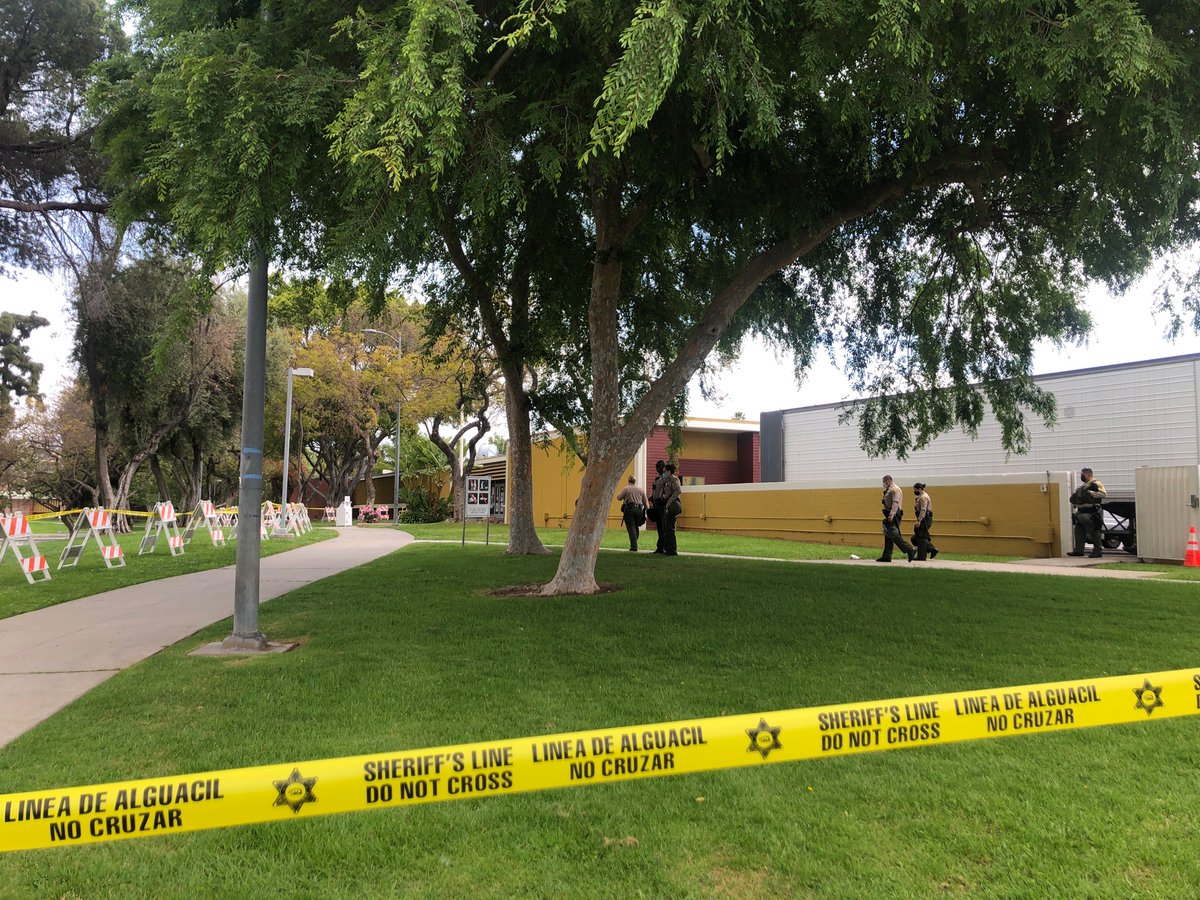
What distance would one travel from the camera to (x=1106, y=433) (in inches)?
757

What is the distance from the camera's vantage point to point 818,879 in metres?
2.99

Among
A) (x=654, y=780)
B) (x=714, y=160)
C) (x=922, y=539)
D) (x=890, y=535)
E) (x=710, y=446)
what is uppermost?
(x=714, y=160)

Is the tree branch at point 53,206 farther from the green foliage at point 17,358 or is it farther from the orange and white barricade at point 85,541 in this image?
the green foliage at point 17,358

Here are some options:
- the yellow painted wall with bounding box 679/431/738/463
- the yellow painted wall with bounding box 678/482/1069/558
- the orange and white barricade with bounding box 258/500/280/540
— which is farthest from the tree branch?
the yellow painted wall with bounding box 679/431/738/463

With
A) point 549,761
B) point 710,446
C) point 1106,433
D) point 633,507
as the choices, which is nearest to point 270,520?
point 633,507

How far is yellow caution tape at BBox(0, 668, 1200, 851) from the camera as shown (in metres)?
2.14

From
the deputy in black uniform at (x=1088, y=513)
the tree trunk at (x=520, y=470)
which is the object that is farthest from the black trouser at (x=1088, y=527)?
the tree trunk at (x=520, y=470)

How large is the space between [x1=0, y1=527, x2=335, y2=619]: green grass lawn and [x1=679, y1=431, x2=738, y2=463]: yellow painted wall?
1579cm

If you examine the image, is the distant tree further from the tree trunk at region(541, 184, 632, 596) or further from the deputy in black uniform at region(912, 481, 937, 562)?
the deputy in black uniform at region(912, 481, 937, 562)

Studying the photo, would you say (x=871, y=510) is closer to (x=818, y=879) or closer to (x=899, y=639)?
(x=899, y=639)

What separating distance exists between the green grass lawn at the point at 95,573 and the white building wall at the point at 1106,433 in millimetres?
12994

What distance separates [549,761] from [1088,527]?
1639 cm

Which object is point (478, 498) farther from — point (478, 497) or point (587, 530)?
point (587, 530)

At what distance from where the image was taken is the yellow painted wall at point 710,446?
31453 mm
